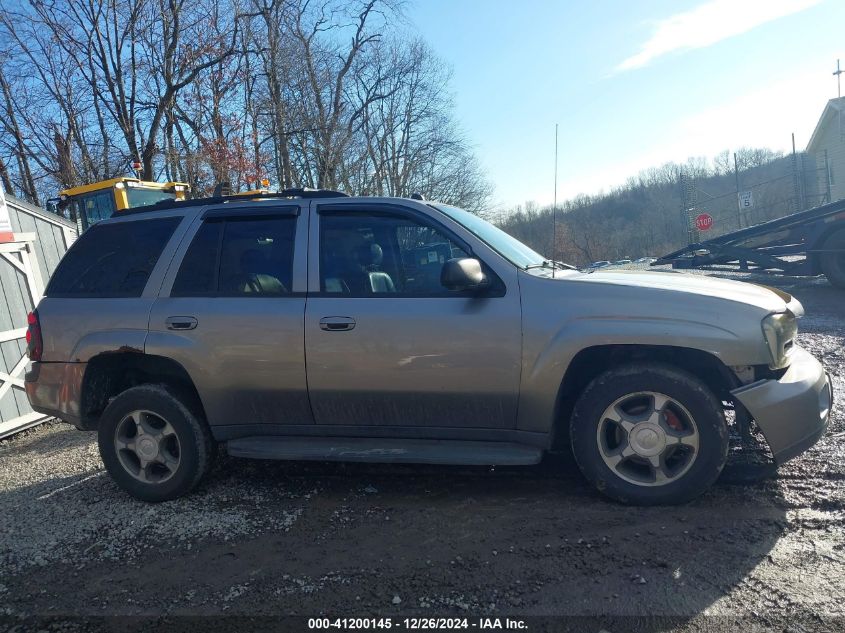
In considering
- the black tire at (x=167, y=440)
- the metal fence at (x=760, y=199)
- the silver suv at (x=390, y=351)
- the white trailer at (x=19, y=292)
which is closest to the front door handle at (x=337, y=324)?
the silver suv at (x=390, y=351)

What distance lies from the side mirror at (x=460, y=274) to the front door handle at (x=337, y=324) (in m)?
0.65

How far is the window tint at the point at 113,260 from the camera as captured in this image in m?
3.98

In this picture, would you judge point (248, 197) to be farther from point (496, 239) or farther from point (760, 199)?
point (760, 199)

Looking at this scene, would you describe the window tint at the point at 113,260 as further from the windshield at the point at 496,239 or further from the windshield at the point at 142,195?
the windshield at the point at 142,195

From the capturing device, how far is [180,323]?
375 cm

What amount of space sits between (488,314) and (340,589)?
1648 mm

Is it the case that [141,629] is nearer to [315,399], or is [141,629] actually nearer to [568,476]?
[315,399]

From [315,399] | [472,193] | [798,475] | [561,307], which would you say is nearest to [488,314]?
[561,307]

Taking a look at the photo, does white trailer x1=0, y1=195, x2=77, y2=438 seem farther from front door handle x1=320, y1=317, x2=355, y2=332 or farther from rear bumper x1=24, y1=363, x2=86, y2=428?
front door handle x1=320, y1=317, x2=355, y2=332

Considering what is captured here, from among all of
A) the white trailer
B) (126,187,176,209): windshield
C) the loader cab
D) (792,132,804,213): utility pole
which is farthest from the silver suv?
(792,132,804,213): utility pole

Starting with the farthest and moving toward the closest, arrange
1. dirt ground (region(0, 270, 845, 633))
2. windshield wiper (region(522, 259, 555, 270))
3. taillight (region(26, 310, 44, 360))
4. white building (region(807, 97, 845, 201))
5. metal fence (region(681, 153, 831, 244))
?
white building (region(807, 97, 845, 201))
metal fence (region(681, 153, 831, 244))
taillight (region(26, 310, 44, 360))
windshield wiper (region(522, 259, 555, 270))
dirt ground (region(0, 270, 845, 633))

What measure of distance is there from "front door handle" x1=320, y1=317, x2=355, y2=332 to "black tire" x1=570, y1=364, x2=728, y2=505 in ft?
4.71

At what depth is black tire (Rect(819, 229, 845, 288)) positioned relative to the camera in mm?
10477

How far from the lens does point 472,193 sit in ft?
120
